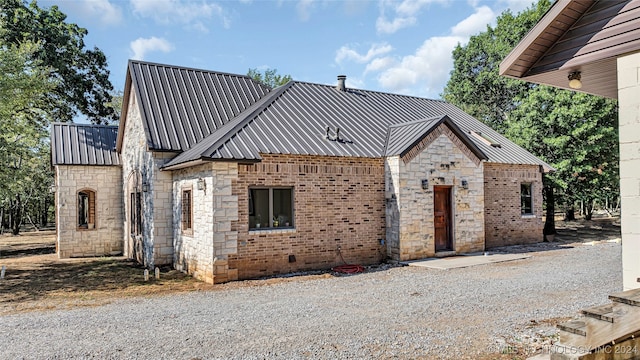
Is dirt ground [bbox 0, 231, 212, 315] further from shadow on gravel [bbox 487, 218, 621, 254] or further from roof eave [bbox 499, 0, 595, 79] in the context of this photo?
shadow on gravel [bbox 487, 218, 621, 254]

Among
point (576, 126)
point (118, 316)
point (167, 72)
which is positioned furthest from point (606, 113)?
point (118, 316)

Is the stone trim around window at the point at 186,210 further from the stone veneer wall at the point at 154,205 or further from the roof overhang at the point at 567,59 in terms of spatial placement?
the roof overhang at the point at 567,59

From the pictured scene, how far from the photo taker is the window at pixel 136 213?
50.8 feet

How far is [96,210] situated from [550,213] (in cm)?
2051

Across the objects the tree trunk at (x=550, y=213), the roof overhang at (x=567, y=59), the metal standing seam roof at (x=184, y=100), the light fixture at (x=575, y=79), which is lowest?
the tree trunk at (x=550, y=213)

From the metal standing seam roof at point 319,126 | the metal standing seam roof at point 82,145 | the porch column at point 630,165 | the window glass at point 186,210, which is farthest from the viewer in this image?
the metal standing seam roof at point 82,145

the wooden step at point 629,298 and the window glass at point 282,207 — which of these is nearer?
the wooden step at point 629,298

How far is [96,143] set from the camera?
18.5 m

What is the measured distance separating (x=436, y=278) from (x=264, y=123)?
21.7 ft

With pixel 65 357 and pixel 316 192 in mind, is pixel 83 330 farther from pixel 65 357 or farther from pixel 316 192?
pixel 316 192

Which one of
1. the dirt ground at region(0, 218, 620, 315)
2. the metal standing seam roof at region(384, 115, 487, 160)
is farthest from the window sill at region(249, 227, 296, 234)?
the metal standing seam roof at region(384, 115, 487, 160)

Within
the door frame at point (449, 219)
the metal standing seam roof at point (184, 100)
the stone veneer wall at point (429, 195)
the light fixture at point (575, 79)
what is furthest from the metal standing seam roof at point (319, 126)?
the light fixture at point (575, 79)

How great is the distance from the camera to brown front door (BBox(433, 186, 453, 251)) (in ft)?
47.4

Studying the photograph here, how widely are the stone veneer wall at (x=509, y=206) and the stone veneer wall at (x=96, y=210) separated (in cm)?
1467
